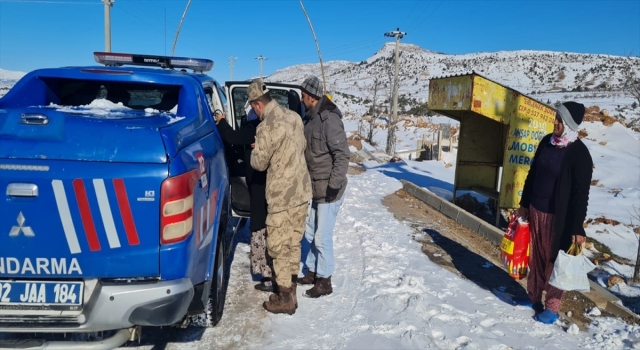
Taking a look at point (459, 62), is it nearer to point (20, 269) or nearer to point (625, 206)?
point (625, 206)

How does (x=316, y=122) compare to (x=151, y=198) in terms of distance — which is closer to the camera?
(x=151, y=198)

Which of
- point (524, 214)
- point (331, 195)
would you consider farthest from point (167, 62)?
point (524, 214)

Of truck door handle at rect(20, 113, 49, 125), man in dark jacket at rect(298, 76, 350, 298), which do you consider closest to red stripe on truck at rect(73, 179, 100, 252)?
truck door handle at rect(20, 113, 49, 125)

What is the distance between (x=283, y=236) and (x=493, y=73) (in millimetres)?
67570

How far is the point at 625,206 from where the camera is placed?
860cm

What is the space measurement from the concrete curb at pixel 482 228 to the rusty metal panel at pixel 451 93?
171 centimetres

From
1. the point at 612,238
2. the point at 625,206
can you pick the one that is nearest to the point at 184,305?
the point at 612,238

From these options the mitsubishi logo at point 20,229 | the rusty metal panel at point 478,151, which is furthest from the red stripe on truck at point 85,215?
the rusty metal panel at point 478,151

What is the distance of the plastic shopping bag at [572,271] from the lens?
3814mm

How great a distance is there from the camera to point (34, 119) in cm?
240

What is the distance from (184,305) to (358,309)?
1971mm

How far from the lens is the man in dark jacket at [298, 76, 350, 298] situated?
4.09 m

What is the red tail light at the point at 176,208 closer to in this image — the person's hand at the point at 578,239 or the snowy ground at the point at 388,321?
the snowy ground at the point at 388,321

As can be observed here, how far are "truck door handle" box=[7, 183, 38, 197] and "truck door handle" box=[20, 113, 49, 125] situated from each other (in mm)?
347
